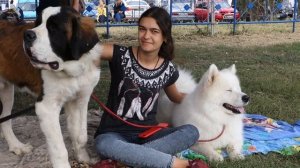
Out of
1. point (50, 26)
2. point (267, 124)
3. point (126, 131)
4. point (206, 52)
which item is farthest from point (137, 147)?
point (206, 52)

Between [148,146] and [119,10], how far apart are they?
10.4 metres

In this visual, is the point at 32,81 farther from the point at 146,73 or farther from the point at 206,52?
the point at 206,52

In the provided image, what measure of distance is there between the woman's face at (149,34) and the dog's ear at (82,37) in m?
0.56

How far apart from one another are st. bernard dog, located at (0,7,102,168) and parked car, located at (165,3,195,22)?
10.7 m

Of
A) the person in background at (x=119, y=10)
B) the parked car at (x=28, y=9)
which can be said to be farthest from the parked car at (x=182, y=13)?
the parked car at (x=28, y=9)

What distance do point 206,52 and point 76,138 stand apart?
20.6ft

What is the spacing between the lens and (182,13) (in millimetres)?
14203

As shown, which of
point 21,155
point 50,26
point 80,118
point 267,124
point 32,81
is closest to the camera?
point 50,26

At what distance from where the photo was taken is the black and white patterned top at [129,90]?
11.8 ft

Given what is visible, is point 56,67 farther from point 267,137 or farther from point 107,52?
point 267,137

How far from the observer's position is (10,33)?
3.37 meters

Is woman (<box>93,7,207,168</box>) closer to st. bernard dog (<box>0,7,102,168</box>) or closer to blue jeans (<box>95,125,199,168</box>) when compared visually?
→ blue jeans (<box>95,125,199,168</box>)

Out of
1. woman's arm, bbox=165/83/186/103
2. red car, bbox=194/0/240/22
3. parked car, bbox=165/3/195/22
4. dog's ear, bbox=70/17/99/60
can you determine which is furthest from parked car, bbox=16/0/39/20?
dog's ear, bbox=70/17/99/60

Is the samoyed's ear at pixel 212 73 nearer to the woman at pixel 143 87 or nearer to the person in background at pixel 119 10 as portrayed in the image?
the woman at pixel 143 87
